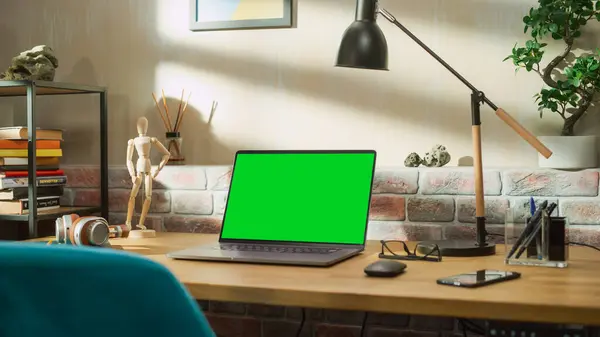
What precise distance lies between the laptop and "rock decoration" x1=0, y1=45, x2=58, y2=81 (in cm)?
73

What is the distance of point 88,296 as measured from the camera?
71 cm

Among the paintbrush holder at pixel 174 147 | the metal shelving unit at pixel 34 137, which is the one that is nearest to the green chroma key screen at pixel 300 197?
the paintbrush holder at pixel 174 147

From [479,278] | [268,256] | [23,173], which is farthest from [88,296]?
[23,173]

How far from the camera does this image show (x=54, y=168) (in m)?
2.47

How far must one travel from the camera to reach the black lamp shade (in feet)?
6.40

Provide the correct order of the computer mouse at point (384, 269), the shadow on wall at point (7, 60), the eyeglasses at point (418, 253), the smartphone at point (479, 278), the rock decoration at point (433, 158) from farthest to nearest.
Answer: the shadow on wall at point (7, 60)
the rock decoration at point (433, 158)
the eyeglasses at point (418, 253)
the computer mouse at point (384, 269)
the smartphone at point (479, 278)

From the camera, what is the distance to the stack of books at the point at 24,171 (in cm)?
233

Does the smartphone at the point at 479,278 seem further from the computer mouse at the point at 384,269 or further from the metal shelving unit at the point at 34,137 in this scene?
the metal shelving unit at the point at 34,137

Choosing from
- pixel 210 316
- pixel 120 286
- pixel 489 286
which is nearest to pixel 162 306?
pixel 120 286

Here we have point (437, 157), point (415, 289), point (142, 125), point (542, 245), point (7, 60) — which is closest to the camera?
point (415, 289)

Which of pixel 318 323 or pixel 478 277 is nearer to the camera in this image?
pixel 478 277

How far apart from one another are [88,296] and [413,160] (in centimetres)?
157

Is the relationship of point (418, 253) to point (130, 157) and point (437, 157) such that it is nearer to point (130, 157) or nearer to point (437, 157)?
point (437, 157)

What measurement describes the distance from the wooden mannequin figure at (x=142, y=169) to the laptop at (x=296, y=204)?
0.91 ft
